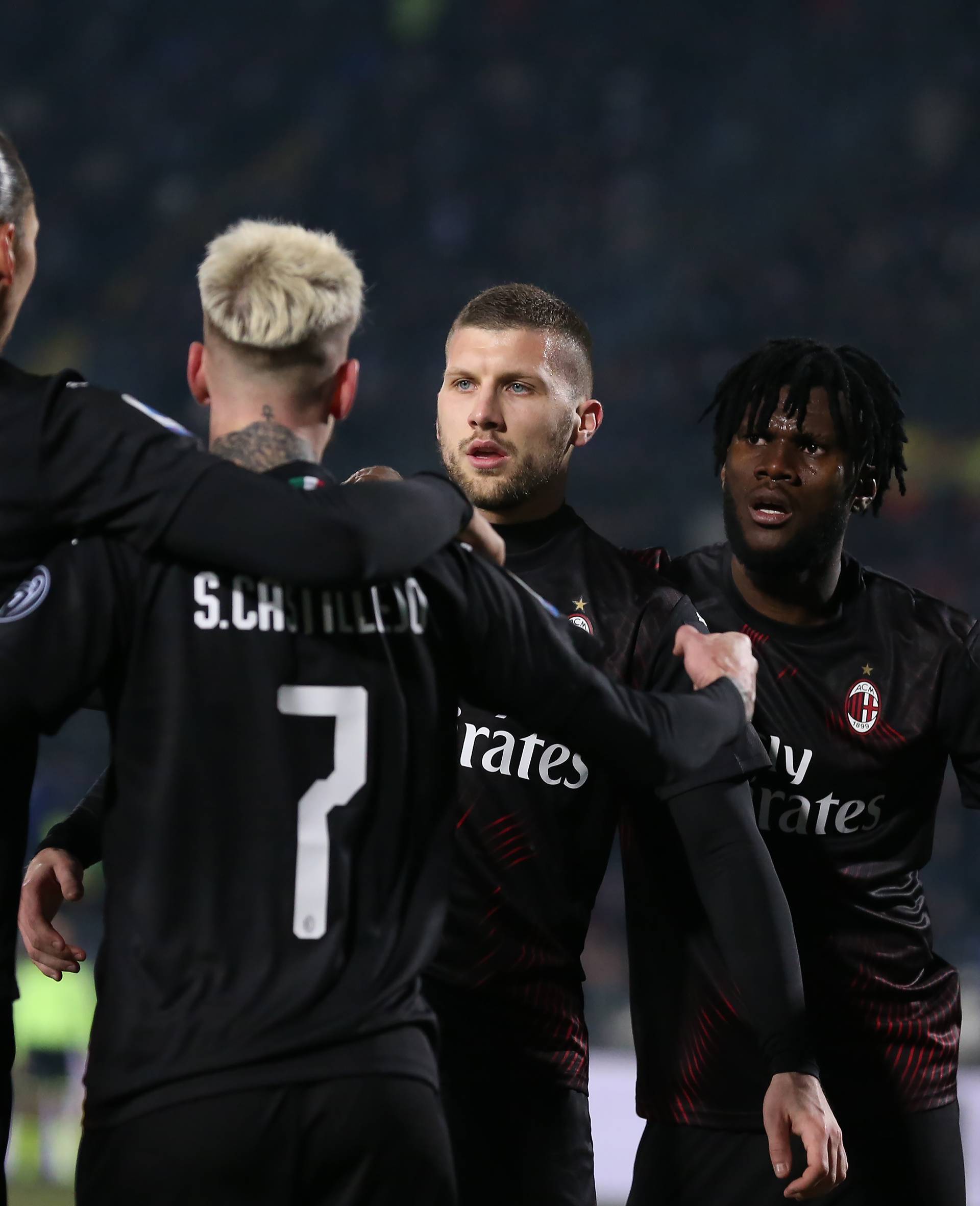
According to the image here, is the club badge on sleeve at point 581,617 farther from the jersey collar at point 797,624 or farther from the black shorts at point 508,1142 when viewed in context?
the black shorts at point 508,1142

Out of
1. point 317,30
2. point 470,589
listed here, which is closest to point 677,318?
point 317,30

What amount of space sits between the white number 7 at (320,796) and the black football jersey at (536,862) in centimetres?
108

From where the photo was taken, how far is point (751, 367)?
12.0ft

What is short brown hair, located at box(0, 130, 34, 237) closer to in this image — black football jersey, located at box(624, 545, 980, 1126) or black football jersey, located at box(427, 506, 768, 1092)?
black football jersey, located at box(427, 506, 768, 1092)

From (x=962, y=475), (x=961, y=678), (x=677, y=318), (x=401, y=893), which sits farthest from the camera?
(x=677, y=318)

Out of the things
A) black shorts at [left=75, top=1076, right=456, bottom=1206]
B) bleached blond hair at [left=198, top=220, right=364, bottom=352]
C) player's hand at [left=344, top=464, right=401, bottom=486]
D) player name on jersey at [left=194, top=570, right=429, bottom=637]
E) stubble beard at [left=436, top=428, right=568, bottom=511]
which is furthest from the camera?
stubble beard at [left=436, top=428, right=568, bottom=511]

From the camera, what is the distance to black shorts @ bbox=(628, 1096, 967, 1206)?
332 centimetres

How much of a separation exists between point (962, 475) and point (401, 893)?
11.3 meters

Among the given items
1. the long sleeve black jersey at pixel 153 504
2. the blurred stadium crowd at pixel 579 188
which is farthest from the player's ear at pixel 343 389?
the blurred stadium crowd at pixel 579 188

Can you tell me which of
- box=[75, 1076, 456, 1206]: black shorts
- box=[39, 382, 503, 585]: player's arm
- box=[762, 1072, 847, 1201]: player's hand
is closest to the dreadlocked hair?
box=[762, 1072, 847, 1201]: player's hand

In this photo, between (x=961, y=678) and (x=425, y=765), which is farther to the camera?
(x=961, y=678)

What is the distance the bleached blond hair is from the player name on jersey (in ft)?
1.12

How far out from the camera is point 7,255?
225cm

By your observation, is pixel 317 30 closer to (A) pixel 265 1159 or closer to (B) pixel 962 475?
(B) pixel 962 475
